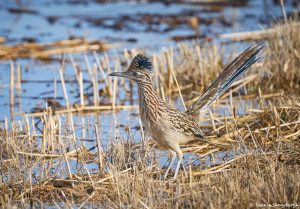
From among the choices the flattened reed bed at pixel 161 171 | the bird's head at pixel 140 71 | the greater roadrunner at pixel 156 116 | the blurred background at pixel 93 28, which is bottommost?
the flattened reed bed at pixel 161 171

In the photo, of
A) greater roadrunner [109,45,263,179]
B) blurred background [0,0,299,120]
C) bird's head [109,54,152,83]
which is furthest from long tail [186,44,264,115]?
blurred background [0,0,299,120]

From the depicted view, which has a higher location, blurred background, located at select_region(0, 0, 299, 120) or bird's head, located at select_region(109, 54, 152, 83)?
blurred background, located at select_region(0, 0, 299, 120)

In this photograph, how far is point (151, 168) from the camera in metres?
7.57

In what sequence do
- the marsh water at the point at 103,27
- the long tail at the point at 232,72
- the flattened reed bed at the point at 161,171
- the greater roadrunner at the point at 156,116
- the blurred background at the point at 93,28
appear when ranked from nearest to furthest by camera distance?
the flattened reed bed at the point at 161,171, the greater roadrunner at the point at 156,116, the long tail at the point at 232,72, the marsh water at the point at 103,27, the blurred background at the point at 93,28

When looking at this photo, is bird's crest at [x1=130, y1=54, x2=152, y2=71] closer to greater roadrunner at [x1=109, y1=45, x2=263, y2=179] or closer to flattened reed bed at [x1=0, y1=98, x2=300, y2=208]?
greater roadrunner at [x1=109, y1=45, x2=263, y2=179]

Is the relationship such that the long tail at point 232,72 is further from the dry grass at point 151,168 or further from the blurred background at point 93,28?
the blurred background at point 93,28

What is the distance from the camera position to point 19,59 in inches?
585

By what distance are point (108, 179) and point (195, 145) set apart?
6.26 feet

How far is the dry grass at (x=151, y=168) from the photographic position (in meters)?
6.37

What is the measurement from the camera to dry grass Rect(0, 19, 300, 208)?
6.37m

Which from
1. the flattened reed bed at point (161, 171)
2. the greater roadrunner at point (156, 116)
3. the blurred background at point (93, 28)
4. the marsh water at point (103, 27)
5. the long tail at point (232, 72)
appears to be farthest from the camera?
the blurred background at point (93, 28)

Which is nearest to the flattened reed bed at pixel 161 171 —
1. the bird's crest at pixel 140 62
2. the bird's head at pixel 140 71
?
the bird's head at pixel 140 71

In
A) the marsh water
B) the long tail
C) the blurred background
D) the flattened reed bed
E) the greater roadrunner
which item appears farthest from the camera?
the blurred background

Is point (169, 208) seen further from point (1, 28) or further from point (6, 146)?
point (1, 28)
